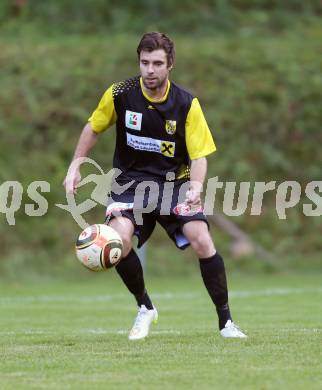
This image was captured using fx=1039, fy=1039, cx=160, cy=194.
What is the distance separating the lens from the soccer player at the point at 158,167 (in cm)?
727

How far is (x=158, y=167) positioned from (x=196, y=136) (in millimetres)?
375

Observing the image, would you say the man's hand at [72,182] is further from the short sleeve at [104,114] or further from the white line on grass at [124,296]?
the white line on grass at [124,296]

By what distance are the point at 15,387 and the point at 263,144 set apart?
14.6m

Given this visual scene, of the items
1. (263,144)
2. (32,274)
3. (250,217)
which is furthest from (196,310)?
(263,144)

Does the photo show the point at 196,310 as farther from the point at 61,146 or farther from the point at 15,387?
the point at 61,146

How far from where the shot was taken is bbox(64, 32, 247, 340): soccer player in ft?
23.9

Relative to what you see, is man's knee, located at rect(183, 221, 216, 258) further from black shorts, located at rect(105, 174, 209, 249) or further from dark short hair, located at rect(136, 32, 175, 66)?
dark short hair, located at rect(136, 32, 175, 66)

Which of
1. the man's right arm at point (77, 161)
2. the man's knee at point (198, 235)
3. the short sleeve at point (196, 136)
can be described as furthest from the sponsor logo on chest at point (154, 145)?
the man's knee at point (198, 235)

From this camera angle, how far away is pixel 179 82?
19.4 metres

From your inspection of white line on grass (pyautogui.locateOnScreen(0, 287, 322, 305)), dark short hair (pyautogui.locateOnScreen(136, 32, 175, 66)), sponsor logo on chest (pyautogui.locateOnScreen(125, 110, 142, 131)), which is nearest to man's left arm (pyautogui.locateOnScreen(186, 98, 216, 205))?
sponsor logo on chest (pyautogui.locateOnScreen(125, 110, 142, 131))

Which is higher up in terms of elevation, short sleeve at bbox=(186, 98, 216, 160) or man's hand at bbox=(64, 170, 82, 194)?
short sleeve at bbox=(186, 98, 216, 160)

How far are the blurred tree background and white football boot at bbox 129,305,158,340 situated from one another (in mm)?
8932

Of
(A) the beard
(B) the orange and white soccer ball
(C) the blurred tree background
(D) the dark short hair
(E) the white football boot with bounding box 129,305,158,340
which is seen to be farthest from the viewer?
(C) the blurred tree background

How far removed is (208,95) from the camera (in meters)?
19.5
